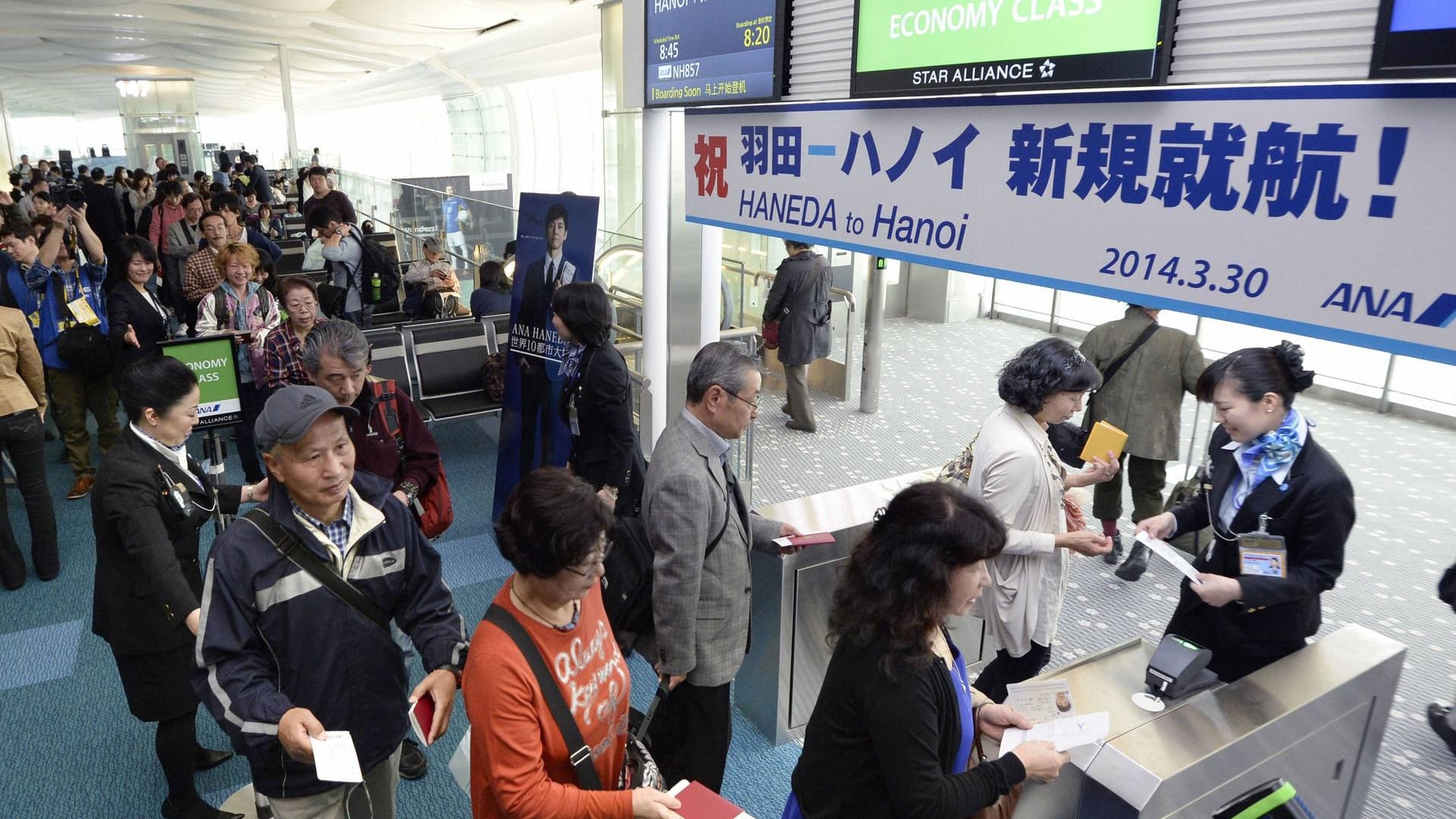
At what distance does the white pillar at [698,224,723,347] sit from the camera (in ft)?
13.8

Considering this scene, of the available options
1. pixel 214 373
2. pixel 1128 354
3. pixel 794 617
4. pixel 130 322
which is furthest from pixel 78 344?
pixel 1128 354

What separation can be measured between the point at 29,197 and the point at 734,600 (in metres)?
15.5

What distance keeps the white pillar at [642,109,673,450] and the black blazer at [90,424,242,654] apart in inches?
85.8

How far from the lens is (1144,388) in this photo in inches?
188

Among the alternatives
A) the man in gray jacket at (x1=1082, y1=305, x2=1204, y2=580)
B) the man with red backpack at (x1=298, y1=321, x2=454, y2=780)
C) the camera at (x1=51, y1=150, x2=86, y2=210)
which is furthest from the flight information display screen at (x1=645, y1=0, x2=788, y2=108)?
the camera at (x1=51, y1=150, x2=86, y2=210)

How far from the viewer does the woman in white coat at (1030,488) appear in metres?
2.77

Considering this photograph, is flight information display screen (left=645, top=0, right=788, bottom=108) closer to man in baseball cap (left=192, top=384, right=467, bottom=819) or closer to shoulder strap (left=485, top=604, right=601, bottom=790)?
man in baseball cap (left=192, top=384, right=467, bottom=819)

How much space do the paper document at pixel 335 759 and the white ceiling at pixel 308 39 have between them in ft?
55.9

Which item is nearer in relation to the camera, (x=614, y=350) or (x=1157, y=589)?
(x=614, y=350)

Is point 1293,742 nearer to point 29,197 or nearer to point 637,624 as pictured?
point 637,624

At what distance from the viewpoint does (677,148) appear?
4.09 m

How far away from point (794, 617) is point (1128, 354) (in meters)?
2.64

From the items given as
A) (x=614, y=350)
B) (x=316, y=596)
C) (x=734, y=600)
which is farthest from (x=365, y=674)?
(x=614, y=350)

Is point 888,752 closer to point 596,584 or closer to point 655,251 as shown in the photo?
point 596,584
